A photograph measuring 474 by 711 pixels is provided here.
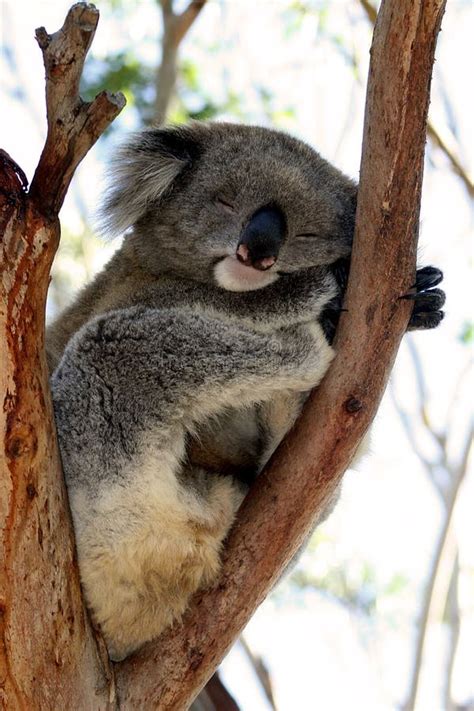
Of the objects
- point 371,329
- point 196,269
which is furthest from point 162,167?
point 371,329

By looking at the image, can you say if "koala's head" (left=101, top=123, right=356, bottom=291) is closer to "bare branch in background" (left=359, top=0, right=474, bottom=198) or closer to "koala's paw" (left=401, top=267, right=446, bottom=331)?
"koala's paw" (left=401, top=267, right=446, bottom=331)

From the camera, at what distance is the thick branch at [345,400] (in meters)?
2.71

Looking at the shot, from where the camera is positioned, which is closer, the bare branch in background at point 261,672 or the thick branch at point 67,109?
the thick branch at point 67,109

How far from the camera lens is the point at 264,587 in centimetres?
289

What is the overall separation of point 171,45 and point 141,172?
484cm

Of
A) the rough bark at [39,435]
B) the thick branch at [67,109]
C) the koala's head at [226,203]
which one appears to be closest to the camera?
the thick branch at [67,109]

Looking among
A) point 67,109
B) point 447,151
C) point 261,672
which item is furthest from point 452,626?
point 67,109

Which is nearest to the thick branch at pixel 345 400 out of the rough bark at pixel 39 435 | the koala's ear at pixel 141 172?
the rough bark at pixel 39 435

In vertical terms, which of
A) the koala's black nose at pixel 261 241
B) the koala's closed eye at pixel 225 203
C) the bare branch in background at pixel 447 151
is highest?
the bare branch in background at pixel 447 151

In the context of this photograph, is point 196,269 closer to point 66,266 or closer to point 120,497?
point 120,497

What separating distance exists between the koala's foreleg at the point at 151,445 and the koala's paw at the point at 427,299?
12.9 inches

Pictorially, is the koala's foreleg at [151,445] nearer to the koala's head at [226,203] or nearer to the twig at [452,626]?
the koala's head at [226,203]

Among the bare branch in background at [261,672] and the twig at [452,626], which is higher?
the twig at [452,626]

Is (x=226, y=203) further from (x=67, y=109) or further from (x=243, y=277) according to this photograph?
(x=67, y=109)
